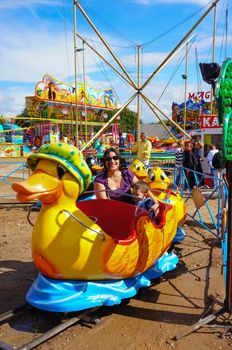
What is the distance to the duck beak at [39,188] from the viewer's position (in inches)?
113

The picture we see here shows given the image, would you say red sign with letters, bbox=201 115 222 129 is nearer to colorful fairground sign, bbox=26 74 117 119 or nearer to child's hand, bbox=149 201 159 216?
child's hand, bbox=149 201 159 216

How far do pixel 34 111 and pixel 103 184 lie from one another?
2459 centimetres

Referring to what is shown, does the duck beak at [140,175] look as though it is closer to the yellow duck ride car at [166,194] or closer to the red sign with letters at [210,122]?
the yellow duck ride car at [166,194]

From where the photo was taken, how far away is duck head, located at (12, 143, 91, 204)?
3076 mm

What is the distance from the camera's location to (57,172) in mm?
3160

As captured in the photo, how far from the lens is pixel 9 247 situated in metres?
5.68

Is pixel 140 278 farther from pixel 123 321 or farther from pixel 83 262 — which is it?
pixel 83 262

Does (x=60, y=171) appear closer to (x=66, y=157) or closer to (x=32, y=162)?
(x=66, y=157)

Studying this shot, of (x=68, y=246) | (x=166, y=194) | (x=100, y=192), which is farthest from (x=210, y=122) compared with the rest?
(x=68, y=246)

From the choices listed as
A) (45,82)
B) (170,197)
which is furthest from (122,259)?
(45,82)

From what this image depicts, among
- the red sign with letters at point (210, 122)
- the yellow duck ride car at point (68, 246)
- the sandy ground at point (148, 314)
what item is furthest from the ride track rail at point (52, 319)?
the red sign with letters at point (210, 122)

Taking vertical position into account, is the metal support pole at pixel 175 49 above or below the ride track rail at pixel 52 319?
above

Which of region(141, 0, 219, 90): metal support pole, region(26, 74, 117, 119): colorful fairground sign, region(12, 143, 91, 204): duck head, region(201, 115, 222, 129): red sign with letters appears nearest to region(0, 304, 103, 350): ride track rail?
region(12, 143, 91, 204): duck head

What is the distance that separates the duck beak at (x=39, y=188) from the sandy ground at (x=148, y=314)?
1154mm
